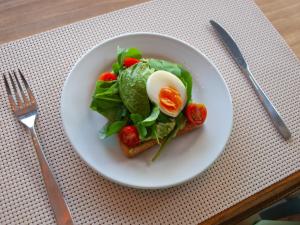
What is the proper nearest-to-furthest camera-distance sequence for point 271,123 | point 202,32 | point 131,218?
point 131,218, point 271,123, point 202,32

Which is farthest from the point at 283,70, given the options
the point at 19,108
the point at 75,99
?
the point at 19,108

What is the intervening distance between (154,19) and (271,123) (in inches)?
17.0

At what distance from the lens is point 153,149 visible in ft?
2.50

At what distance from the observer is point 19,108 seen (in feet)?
2.66

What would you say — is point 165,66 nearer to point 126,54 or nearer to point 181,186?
point 126,54

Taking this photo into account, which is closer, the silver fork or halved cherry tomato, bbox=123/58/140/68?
the silver fork

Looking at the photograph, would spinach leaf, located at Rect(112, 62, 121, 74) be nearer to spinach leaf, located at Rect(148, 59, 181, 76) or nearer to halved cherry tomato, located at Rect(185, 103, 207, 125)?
spinach leaf, located at Rect(148, 59, 181, 76)

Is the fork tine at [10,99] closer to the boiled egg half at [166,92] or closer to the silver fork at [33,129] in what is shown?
the silver fork at [33,129]

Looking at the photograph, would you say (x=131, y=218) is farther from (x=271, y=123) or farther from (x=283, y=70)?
(x=283, y=70)

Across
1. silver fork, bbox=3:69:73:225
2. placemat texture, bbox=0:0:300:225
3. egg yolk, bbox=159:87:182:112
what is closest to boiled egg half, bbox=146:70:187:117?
egg yolk, bbox=159:87:182:112

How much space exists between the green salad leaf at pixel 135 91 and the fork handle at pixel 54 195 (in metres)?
0.21

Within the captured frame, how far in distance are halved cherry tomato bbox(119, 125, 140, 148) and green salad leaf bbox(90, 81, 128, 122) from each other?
43 mm

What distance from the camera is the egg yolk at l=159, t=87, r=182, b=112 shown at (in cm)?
74

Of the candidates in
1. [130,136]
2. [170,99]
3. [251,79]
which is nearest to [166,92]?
[170,99]
